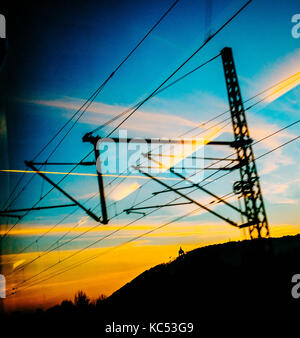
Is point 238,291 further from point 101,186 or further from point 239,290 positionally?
point 101,186

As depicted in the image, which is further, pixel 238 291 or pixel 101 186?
pixel 238 291

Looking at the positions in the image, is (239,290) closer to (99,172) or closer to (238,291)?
(238,291)

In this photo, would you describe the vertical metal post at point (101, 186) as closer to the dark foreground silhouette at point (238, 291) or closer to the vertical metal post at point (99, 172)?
the vertical metal post at point (99, 172)

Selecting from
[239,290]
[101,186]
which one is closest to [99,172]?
[101,186]

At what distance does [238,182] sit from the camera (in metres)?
8.66

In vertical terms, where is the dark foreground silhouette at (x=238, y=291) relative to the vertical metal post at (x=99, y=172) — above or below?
below

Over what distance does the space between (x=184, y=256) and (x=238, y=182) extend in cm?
2799

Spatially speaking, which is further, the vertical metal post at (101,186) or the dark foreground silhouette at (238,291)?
the dark foreground silhouette at (238,291)

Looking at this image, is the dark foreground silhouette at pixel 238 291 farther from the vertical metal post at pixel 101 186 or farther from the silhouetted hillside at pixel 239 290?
the vertical metal post at pixel 101 186

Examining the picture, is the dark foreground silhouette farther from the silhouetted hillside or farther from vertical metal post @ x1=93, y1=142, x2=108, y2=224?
vertical metal post @ x1=93, y1=142, x2=108, y2=224

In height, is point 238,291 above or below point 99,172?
below

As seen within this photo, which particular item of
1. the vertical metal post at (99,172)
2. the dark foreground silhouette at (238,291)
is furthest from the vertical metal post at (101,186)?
the dark foreground silhouette at (238,291)

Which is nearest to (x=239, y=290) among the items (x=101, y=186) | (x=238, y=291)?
(x=238, y=291)
